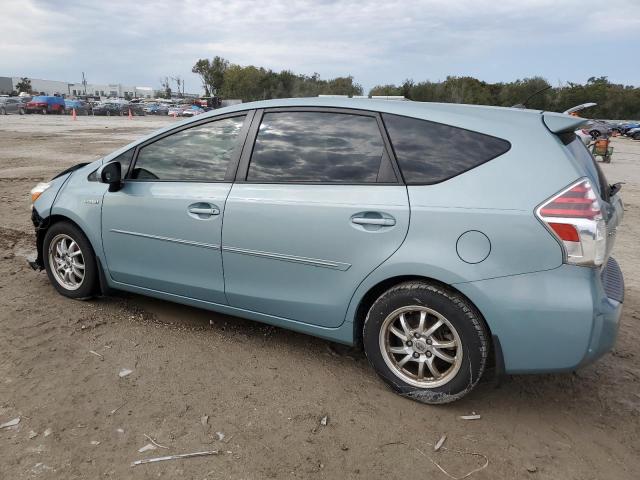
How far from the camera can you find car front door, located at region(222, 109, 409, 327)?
2.99 metres

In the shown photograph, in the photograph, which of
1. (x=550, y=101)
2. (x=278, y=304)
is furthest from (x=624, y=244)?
(x=550, y=101)

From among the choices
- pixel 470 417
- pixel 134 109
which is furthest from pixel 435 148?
pixel 134 109

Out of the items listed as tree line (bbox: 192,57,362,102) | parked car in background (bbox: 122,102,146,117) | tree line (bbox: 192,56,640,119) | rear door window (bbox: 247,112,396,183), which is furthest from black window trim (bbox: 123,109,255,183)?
parked car in background (bbox: 122,102,146,117)

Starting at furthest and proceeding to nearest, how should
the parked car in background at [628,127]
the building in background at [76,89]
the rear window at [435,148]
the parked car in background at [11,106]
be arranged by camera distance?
1. the building in background at [76,89]
2. the parked car in background at [11,106]
3. the parked car in background at [628,127]
4. the rear window at [435,148]

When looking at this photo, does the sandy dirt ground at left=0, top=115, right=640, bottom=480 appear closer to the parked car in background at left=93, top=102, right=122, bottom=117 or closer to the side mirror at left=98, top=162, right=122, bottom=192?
the side mirror at left=98, top=162, right=122, bottom=192

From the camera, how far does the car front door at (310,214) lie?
9.80ft

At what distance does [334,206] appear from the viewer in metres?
3.07

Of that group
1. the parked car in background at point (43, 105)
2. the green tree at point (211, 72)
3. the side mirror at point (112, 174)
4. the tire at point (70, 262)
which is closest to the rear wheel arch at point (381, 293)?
the side mirror at point (112, 174)

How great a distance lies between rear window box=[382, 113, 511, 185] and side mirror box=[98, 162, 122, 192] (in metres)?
2.00

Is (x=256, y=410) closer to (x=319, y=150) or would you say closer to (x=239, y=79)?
(x=319, y=150)

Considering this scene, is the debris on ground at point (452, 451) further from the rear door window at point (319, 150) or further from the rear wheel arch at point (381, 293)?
the rear door window at point (319, 150)

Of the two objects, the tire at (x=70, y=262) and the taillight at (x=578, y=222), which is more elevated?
the taillight at (x=578, y=222)

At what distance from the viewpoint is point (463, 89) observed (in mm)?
18141

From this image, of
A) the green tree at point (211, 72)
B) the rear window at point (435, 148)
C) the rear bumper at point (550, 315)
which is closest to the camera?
the rear bumper at point (550, 315)
